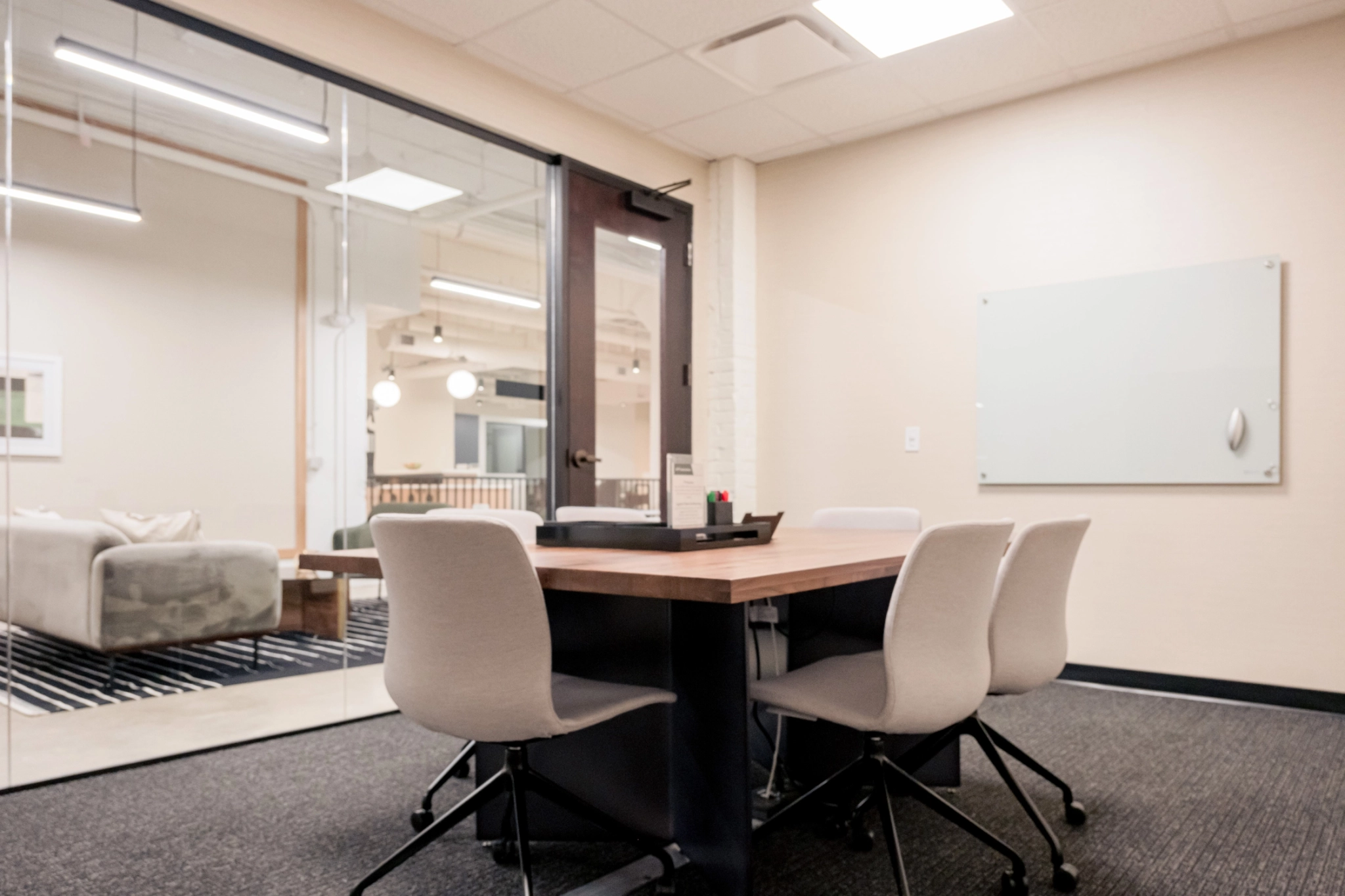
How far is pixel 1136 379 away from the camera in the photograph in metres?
4.06

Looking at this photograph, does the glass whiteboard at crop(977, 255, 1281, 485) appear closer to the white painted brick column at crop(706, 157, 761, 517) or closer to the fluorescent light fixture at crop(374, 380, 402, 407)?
the white painted brick column at crop(706, 157, 761, 517)

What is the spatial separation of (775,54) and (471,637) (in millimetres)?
3186

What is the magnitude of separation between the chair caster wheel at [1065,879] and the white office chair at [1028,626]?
0.07ft

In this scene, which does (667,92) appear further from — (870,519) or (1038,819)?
(1038,819)

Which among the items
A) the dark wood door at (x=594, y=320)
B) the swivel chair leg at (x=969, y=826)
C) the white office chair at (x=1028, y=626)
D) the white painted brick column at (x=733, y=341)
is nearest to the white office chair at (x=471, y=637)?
the swivel chair leg at (x=969, y=826)

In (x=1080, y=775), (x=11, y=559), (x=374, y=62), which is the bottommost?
(x=1080, y=775)

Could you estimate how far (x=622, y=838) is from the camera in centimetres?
195

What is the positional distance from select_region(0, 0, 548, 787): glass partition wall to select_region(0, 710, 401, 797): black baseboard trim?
27 mm

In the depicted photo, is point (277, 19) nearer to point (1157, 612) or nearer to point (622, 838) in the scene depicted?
point (622, 838)

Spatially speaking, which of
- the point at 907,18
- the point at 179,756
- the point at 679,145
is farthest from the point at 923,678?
the point at 679,145

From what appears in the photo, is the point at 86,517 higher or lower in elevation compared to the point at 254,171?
lower

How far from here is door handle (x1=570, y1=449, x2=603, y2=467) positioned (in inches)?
177

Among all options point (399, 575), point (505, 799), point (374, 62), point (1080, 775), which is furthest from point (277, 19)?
point (1080, 775)

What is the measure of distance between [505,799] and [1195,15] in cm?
384
